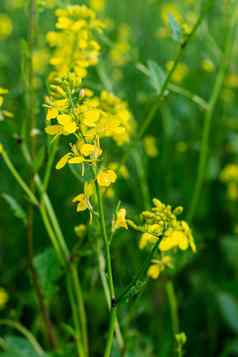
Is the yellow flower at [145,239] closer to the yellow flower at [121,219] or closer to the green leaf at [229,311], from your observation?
the yellow flower at [121,219]

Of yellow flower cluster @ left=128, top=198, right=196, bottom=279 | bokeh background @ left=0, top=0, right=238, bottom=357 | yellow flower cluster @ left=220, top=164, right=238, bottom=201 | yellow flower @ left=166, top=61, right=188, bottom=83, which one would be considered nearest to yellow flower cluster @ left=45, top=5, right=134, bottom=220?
yellow flower cluster @ left=128, top=198, right=196, bottom=279

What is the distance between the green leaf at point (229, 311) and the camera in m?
2.33

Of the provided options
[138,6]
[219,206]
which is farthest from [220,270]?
[138,6]

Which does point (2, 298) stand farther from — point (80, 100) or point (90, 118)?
point (90, 118)

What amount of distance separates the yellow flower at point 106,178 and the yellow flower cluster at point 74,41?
0.60 m

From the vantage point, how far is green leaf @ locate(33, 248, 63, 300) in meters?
1.67

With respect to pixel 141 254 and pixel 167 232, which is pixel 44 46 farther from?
pixel 167 232

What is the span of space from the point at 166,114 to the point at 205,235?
56 cm

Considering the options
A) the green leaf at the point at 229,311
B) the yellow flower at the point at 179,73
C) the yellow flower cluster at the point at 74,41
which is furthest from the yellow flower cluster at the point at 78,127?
the yellow flower at the point at 179,73

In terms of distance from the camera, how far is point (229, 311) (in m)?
2.33

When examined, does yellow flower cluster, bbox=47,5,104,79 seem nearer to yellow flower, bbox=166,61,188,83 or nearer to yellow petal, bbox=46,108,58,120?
yellow petal, bbox=46,108,58,120

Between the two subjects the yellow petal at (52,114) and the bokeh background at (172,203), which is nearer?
the yellow petal at (52,114)

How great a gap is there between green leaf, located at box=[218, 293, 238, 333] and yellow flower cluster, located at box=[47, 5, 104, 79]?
Result: 111 centimetres

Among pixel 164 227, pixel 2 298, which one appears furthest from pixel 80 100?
pixel 2 298
